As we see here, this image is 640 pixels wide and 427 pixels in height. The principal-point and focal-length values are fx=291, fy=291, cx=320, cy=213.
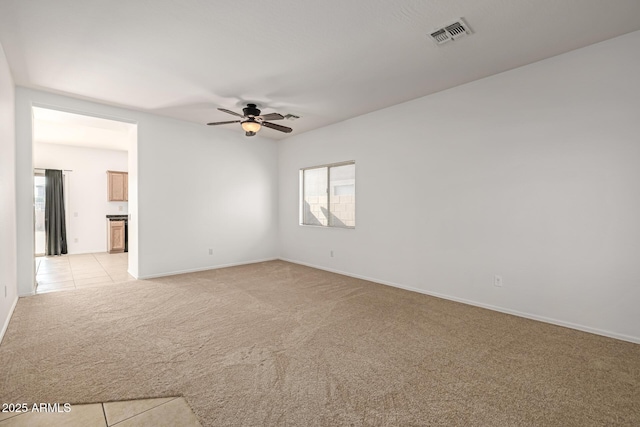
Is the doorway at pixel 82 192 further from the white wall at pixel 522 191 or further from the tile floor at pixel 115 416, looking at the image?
the white wall at pixel 522 191

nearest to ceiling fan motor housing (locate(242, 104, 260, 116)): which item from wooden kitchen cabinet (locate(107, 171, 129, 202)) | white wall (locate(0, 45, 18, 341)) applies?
white wall (locate(0, 45, 18, 341))

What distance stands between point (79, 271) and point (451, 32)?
7.05 meters

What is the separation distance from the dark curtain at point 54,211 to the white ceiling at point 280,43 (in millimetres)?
4458

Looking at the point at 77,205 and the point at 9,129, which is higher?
the point at 9,129

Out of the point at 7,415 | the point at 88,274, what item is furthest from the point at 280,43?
the point at 88,274

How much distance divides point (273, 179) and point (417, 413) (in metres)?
5.66

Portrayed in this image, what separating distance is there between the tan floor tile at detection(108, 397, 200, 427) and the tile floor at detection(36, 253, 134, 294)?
3.75 metres

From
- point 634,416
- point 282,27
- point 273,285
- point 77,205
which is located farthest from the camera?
point 77,205

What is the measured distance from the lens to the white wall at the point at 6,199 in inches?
111

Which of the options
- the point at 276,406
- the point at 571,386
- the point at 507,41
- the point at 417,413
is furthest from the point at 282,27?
the point at 571,386

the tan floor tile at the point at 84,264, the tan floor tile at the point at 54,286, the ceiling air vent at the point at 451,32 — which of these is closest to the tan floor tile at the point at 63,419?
the tan floor tile at the point at 54,286

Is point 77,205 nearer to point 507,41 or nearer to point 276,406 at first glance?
point 276,406

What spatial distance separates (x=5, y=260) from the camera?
Answer: 2965 mm

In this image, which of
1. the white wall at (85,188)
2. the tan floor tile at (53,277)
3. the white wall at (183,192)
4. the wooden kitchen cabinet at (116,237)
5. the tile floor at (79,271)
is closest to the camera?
the white wall at (183,192)
